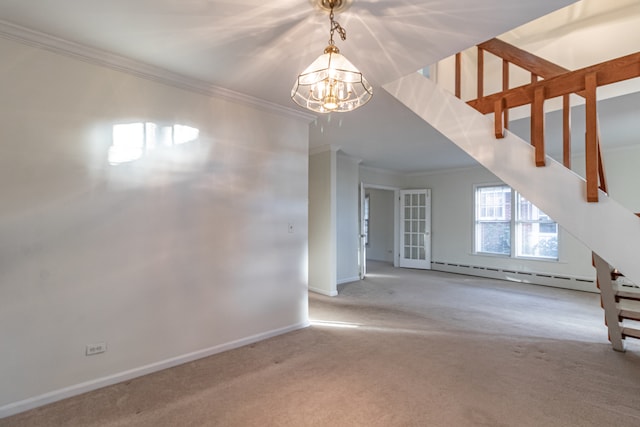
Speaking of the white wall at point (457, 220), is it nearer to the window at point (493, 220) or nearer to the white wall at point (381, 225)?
the window at point (493, 220)

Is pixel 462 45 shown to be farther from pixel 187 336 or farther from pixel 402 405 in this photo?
pixel 187 336

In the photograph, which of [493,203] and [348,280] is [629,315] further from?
[493,203]

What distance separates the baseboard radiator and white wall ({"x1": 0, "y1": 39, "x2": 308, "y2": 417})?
201 inches

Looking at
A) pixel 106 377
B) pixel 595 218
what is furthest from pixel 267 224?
pixel 595 218

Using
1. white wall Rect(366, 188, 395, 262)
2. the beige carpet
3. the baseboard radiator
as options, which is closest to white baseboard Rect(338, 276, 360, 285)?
the beige carpet

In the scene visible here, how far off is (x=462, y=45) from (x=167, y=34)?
204cm

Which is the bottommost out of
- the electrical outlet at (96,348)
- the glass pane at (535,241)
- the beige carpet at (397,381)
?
the beige carpet at (397,381)

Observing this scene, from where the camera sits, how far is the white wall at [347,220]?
19.5ft

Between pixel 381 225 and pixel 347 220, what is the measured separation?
3.50 m

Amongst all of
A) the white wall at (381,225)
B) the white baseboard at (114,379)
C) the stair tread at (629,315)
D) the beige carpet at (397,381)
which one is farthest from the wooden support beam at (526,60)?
the white wall at (381,225)

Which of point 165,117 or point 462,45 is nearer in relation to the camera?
point 462,45

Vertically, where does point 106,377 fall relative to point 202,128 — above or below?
below

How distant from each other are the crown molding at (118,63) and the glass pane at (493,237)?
552 centimetres

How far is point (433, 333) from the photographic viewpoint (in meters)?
3.39
